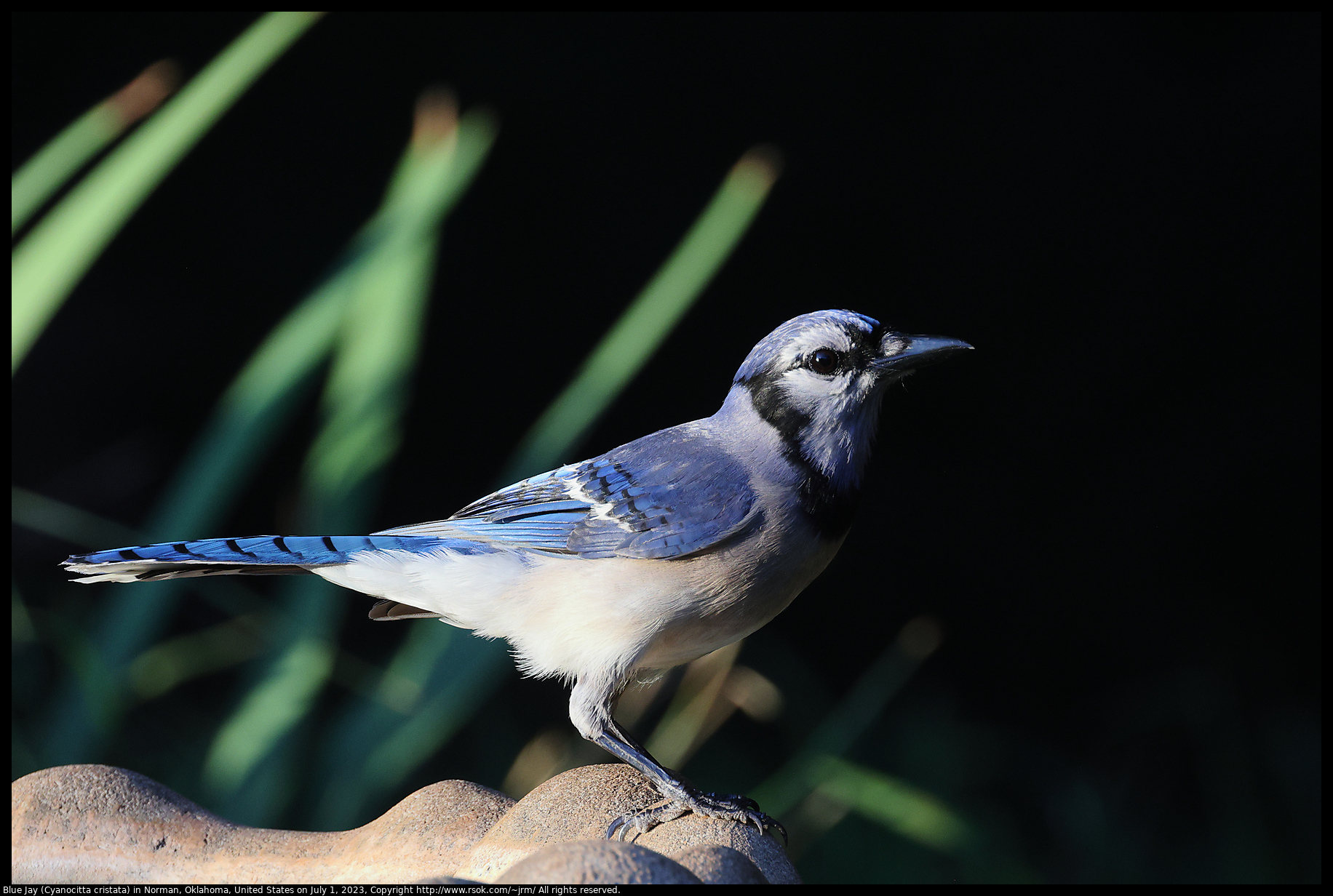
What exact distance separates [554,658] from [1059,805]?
6.04 feet

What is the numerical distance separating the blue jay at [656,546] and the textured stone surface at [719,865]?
15.2 inches

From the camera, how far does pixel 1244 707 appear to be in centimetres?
312

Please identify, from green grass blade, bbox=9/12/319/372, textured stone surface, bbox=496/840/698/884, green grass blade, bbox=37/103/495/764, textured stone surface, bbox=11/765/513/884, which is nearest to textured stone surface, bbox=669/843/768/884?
textured stone surface, bbox=496/840/698/884

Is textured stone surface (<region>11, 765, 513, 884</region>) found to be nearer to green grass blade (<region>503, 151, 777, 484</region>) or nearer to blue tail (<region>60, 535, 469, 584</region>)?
blue tail (<region>60, 535, 469, 584</region>)

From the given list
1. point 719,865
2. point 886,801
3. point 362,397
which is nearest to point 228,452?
point 362,397

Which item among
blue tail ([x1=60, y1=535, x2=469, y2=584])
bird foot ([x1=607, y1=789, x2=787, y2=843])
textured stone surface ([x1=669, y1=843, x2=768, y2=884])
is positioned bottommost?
bird foot ([x1=607, y1=789, x2=787, y2=843])

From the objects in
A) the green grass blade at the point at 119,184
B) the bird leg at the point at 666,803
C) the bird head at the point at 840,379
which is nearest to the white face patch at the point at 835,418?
the bird head at the point at 840,379

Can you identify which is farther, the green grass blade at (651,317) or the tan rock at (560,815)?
Answer: the green grass blade at (651,317)

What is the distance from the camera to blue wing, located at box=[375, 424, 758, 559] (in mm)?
1583

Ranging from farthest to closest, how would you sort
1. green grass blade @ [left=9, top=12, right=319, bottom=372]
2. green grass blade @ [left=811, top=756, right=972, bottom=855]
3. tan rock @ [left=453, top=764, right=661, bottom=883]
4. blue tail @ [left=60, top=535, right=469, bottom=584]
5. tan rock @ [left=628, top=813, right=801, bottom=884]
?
green grass blade @ [left=811, top=756, right=972, bottom=855], green grass blade @ [left=9, top=12, right=319, bottom=372], blue tail @ [left=60, top=535, right=469, bottom=584], tan rock @ [left=453, top=764, right=661, bottom=883], tan rock @ [left=628, top=813, right=801, bottom=884]

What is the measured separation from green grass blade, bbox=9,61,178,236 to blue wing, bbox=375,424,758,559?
933mm

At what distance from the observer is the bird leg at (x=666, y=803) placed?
1413mm

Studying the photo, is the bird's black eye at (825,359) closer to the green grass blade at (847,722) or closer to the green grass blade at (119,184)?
the green grass blade at (847,722)
